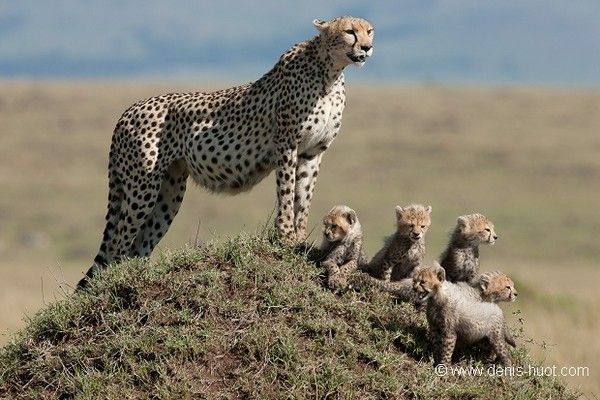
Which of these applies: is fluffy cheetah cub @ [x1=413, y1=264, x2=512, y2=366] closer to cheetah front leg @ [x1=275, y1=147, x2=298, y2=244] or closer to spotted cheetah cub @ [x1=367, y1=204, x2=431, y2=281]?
spotted cheetah cub @ [x1=367, y1=204, x2=431, y2=281]

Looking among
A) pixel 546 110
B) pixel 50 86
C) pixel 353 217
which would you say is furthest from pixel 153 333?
pixel 50 86

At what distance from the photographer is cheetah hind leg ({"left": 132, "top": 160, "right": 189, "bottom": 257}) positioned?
9.11 metres

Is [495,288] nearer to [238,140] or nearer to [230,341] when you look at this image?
[230,341]

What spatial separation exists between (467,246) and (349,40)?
5.93 feet

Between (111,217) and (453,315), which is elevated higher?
(111,217)

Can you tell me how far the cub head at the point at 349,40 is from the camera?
798 centimetres

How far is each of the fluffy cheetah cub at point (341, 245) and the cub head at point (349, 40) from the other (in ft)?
4.32

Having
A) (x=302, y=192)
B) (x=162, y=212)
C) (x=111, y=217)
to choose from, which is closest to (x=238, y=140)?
(x=302, y=192)

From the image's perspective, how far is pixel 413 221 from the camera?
23.1ft

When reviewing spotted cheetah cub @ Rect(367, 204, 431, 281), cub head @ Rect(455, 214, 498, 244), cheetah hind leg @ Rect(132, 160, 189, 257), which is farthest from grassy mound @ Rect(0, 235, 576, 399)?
cheetah hind leg @ Rect(132, 160, 189, 257)

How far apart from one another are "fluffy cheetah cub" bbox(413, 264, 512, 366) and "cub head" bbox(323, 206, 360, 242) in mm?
711

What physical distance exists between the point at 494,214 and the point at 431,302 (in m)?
32.7

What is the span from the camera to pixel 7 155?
162 feet

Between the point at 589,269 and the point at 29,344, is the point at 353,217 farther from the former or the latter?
the point at 589,269
